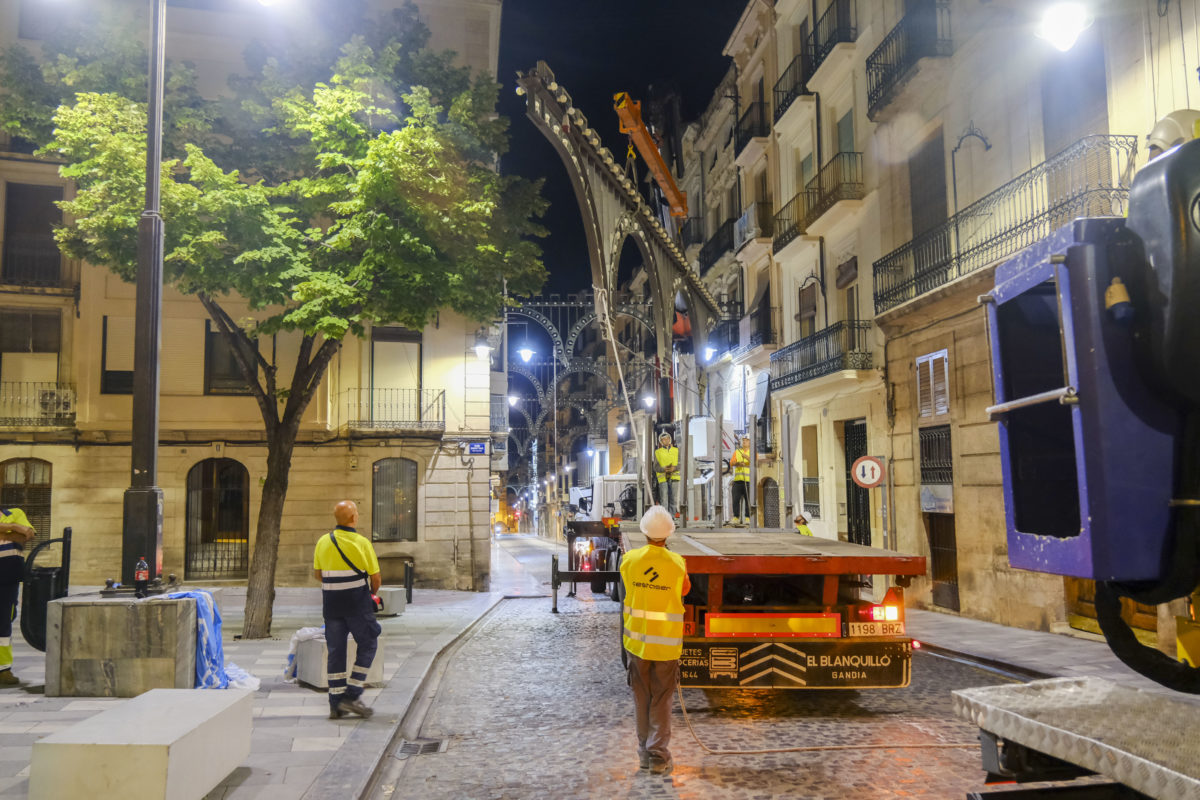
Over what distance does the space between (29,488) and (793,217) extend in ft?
63.2

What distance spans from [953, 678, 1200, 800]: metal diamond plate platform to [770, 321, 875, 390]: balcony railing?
16.4 metres

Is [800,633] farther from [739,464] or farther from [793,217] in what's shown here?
[793,217]

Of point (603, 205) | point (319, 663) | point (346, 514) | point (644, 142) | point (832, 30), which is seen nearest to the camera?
point (346, 514)

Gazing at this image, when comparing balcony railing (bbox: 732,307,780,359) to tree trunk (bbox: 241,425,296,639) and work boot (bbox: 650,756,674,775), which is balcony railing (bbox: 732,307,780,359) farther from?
work boot (bbox: 650,756,674,775)

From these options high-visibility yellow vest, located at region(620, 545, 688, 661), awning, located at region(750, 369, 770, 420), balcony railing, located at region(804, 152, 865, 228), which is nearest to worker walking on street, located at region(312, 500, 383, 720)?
high-visibility yellow vest, located at region(620, 545, 688, 661)

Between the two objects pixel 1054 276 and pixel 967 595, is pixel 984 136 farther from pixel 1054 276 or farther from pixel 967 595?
pixel 1054 276

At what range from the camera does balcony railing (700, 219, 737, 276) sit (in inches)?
1179

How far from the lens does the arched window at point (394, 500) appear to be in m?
21.6

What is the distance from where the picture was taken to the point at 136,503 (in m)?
7.88

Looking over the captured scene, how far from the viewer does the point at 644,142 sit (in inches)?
720

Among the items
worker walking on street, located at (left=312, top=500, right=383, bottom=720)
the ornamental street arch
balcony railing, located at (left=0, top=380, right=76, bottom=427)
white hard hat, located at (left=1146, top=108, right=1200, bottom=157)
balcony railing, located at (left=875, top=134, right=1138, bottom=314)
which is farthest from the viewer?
balcony railing, located at (left=0, top=380, right=76, bottom=427)

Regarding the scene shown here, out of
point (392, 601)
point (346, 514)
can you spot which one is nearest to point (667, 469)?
point (392, 601)

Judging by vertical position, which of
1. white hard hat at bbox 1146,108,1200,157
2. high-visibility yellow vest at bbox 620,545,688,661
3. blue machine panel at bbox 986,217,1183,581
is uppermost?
white hard hat at bbox 1146,108,1200,157

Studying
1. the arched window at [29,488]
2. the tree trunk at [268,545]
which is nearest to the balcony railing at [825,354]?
the tree trunk at [268,545]
